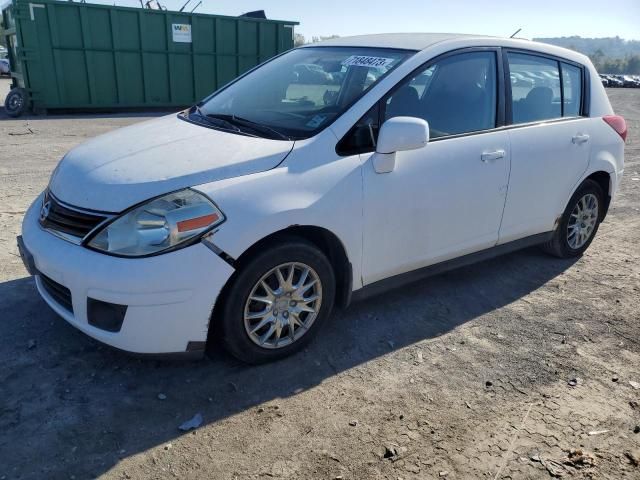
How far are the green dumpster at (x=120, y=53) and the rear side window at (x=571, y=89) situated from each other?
492 inches

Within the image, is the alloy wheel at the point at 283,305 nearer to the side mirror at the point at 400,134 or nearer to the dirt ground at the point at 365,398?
the dirt ground at the point at 365,398

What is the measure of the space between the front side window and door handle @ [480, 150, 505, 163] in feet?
0.62

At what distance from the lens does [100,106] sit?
1445cm

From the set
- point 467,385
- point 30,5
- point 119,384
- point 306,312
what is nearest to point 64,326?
point 119,384

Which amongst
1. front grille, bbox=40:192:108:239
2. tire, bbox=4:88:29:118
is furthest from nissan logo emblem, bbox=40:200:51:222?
tire, bbox=4:88:29:118

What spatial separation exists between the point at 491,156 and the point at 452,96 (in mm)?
493

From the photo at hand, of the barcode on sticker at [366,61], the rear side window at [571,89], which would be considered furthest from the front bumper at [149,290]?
the rear side window at [571,89]

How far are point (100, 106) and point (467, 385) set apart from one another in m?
13.8

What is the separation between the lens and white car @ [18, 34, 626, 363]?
2.72 m

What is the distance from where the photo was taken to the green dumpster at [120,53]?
1323 cm

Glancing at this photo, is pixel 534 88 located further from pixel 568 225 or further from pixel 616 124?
pixel 568 225

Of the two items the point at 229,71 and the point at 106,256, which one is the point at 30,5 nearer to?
the point at 229,71

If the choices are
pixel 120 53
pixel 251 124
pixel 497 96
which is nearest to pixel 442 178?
pixel 497 96

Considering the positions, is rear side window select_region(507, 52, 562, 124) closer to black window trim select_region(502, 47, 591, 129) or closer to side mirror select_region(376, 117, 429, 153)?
black window trim select_region(502, 47, 591, 129)
